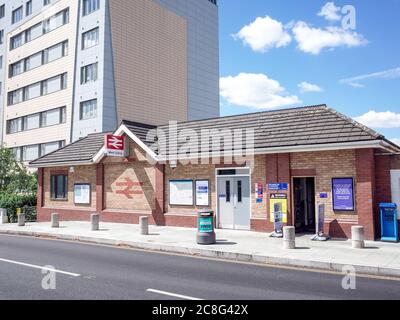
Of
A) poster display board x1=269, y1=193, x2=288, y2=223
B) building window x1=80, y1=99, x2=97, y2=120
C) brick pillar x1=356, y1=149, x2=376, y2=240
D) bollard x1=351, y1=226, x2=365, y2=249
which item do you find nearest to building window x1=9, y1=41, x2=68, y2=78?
building window x1=80, y1=99, x2=97, y2=120

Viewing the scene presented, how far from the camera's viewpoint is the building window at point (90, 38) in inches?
1513

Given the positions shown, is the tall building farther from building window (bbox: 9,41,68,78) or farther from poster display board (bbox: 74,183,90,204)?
poster display board (bbox: 74,183,90,204)

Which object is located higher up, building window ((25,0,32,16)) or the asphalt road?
building window ((25,0,32,16))

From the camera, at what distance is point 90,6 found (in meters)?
39.8

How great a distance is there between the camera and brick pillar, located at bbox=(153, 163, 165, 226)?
1927 cm

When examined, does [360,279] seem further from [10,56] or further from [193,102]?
[10,56]

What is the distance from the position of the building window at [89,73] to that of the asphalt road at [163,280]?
94.8 feet

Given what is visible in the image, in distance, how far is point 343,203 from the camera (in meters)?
14.4

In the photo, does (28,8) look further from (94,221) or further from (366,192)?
(366,192)

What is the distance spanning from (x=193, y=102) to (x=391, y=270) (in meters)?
40.9

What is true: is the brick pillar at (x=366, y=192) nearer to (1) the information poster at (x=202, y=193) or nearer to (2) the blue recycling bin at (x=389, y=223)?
(2) the blue recycling bin at (x=389, y=223)

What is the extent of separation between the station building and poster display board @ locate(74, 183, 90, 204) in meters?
0.06

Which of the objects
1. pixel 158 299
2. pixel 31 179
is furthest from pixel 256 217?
pixel 31 179

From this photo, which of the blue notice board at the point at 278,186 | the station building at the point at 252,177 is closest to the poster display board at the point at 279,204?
the station building at the point at 252,177
